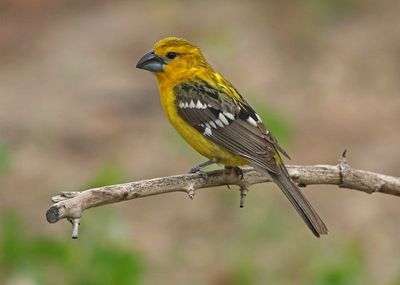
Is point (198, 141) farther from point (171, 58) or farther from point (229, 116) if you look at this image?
point (171, 58)

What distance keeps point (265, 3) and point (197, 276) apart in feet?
16.6

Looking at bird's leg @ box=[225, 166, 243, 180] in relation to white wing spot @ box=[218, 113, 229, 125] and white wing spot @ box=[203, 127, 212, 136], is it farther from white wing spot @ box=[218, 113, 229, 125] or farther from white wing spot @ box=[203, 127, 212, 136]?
white wing spot @ box=[218, 113, 229, 125]

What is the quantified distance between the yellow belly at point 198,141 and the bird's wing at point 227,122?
0.03 meters

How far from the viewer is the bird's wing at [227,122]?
21.1 feet

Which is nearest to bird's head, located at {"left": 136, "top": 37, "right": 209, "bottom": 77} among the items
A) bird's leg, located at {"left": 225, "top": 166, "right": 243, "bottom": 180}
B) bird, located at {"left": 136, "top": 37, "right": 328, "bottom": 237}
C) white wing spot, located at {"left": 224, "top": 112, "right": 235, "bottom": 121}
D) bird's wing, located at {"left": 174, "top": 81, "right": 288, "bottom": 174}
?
bird, located at {"left": 136, "top": 37, "right": 328, "bottom": 237}

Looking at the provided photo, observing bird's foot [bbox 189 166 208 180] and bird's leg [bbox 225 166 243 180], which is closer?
bird's foot [bbox 189 166 208 180]

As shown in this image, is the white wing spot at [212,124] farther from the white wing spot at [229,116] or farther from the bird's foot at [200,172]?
the bird's foot at [200,172]

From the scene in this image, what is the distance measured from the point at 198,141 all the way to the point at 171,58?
69 centimetres

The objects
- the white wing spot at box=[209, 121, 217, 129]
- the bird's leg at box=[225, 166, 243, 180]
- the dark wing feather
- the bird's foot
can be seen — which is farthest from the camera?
the white wing spot at box=[209, 121, 217, 129]

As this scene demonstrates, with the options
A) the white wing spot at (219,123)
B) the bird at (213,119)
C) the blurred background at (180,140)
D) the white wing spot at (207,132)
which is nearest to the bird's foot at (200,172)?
the bird at (213,119)

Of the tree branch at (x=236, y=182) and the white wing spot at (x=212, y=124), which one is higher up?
the white wing spot at (x=212, y=124)

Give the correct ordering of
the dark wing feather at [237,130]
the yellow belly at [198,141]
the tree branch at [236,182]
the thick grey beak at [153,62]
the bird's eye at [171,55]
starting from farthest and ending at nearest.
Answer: the bird's eye at [171,55] < the thick grey beak at [153,62] < the yellow belly at [198,141] < the dark wing feather at [237,130] < the tree branch at [236,182]

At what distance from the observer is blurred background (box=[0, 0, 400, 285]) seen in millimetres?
7895

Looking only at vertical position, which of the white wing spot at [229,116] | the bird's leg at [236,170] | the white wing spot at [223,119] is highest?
the white wing spot at [229,116]
